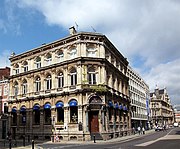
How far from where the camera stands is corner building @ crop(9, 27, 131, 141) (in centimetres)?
3609

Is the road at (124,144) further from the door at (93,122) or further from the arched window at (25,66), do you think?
the arched window at (25,66)

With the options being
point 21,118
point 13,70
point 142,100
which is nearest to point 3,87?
point 13,70

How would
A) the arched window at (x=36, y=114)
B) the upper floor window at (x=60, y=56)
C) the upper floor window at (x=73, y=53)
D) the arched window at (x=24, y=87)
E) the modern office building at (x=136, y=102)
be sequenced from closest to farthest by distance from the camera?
1. the upper floor window at (x=73, y=53)
2. the upper floor window at (x=60, y=56)
3. the arched window at (x=36, y=114)
4. the arched window at (x=24, y=87)
5. the modern office building at (x=136, y=102)

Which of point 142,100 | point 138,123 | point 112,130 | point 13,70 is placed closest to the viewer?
point 112,130

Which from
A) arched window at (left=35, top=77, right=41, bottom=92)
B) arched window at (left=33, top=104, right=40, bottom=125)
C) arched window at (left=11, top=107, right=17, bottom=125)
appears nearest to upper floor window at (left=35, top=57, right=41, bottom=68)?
arched window at (left=35, top=77, right=41, bottom=92)

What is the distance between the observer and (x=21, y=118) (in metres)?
44.2

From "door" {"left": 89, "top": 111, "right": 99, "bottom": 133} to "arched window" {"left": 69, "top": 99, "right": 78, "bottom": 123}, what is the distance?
2.16 metres

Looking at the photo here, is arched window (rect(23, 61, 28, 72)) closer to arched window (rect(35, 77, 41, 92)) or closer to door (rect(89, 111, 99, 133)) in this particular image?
arched window (rect(35, 77, 41, 92))

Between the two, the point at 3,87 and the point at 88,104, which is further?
the point at 3,87

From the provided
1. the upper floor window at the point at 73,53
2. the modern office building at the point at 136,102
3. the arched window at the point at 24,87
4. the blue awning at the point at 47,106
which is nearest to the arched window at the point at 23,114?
the arched window at the point at 24,87

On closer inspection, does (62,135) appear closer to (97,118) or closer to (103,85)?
(97,118)

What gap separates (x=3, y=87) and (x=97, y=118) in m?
23.1

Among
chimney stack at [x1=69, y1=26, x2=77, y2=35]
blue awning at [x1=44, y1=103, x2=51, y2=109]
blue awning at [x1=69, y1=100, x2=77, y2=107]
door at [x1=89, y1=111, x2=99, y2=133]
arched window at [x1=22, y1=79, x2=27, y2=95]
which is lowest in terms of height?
door at [x1=89, y1=111, x2=99, y2=133]

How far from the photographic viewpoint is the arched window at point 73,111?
3650 centimetres
